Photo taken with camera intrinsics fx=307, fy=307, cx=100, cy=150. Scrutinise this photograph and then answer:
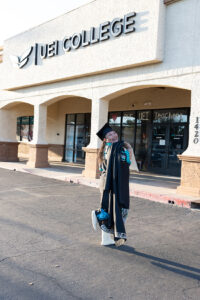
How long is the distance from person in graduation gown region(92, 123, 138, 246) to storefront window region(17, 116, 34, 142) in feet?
58.4

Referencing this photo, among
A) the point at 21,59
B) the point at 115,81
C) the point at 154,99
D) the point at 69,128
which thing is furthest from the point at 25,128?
the point at 115,81

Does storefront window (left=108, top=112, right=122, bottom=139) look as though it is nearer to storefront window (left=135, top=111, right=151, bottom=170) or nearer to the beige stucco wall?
the beige stucco wall

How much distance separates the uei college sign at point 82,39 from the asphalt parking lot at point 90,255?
6.75 metres

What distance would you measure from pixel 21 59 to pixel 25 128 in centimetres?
705

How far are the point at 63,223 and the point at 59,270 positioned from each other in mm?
2173

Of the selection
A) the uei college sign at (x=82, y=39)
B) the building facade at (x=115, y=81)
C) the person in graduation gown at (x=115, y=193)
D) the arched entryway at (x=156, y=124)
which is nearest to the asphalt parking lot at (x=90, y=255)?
the person in graduation gown at (x=115, y=193)

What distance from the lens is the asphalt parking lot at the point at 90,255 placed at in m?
3.38

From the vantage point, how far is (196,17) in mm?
9031

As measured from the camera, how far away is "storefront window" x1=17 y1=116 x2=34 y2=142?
2192 centimetres

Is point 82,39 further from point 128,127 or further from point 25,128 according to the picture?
point 25,128

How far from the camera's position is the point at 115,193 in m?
4.65

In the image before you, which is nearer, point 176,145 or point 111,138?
point 111,138

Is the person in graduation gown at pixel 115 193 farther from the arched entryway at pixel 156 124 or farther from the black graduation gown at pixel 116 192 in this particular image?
the arched entryway at pixel 156 124

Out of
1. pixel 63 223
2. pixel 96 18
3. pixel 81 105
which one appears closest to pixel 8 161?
pixel 81 105
